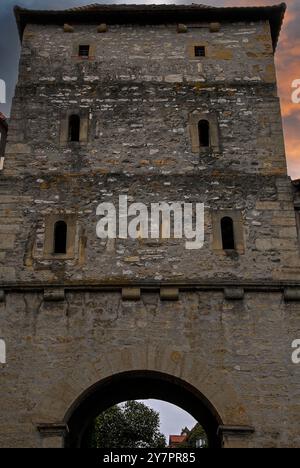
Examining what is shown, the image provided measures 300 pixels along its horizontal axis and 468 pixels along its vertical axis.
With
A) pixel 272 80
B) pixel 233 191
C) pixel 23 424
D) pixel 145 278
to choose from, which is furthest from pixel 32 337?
pixel 272 80

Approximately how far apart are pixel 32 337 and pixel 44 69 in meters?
6.58

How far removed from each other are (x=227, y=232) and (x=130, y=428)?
24.8 metres

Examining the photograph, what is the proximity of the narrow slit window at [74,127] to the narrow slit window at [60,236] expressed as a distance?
2263 mm

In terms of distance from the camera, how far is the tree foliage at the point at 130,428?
109ft

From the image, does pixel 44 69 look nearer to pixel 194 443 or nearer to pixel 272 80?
pixel 272 80

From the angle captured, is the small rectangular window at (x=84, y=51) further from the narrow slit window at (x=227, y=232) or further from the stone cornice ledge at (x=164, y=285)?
the stone cornice ledge at (x=164, y=285)

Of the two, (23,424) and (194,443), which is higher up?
(194,443)

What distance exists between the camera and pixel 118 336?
10.7 m

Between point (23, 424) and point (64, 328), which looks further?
point (64, 328)

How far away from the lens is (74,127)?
13.4 meters

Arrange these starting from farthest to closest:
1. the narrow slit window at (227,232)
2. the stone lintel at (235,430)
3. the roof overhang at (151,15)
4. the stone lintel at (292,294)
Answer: the roof overhang at (151,15) → the narrow slit window at (227,232) → the stone lintel at (292,294) → the stone lintel at (235,430)

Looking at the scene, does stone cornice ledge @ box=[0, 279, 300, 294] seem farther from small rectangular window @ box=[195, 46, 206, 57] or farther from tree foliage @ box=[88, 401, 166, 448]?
tree foliage @ box=[88, 401, 166, 448]

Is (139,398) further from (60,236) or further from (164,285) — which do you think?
(60,236)

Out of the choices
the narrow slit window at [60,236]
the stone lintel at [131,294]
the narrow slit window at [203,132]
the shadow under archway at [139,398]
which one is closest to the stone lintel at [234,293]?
the stone lintel at [131,294]
